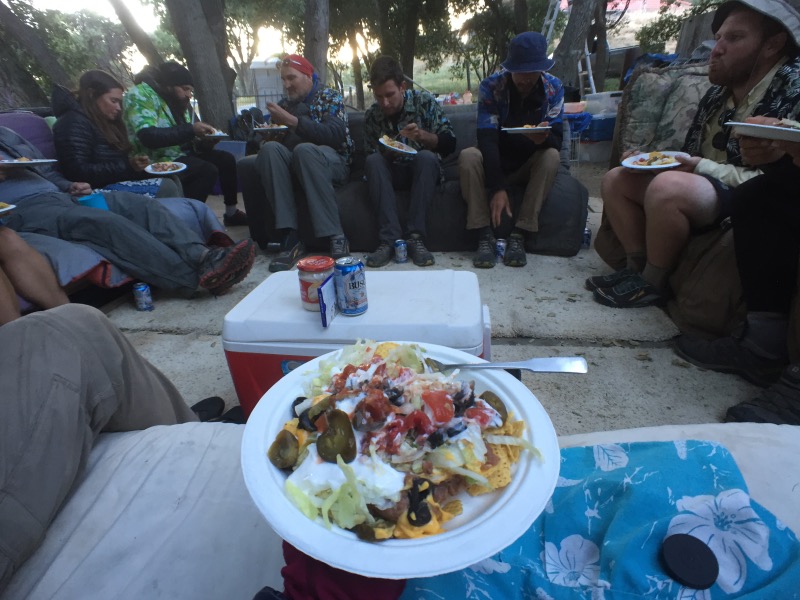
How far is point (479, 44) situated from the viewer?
15.2 metres

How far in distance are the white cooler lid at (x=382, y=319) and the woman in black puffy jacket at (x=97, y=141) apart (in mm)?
2402

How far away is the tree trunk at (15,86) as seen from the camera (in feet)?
22.4

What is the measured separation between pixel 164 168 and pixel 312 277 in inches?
99.9

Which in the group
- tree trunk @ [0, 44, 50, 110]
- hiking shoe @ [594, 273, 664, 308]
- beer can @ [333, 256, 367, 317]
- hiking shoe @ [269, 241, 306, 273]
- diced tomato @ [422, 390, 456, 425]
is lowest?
hiking shoe @ [269, 241, 306, 273]

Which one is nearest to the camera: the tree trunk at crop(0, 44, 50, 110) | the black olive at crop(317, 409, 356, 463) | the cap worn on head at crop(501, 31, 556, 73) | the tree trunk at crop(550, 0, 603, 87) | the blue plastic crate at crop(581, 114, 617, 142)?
the black olive at crop(317, 409, 356, 463)

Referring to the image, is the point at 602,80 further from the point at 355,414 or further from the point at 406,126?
the point at 355,414

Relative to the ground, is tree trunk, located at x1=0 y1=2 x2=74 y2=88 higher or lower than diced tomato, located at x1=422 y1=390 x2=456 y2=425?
higher

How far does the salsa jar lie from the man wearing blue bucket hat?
1.84m

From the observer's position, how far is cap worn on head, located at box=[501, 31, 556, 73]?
2.95m

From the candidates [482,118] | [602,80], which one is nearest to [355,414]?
[482,118]

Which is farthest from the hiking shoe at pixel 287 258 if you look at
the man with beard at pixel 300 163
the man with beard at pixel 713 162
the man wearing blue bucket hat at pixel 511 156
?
the man with beard at pixel 713 162

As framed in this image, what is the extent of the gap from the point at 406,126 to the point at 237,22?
1538 centimetres

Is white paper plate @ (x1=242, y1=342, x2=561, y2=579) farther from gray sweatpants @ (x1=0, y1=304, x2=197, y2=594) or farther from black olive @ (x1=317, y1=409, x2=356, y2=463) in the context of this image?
gray sweatpants @ (x1=0, y1=304, x2=197, y2=594)

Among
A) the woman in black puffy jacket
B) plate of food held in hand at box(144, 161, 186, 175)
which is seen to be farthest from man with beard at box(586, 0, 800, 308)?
the woman in black puffy jacket
